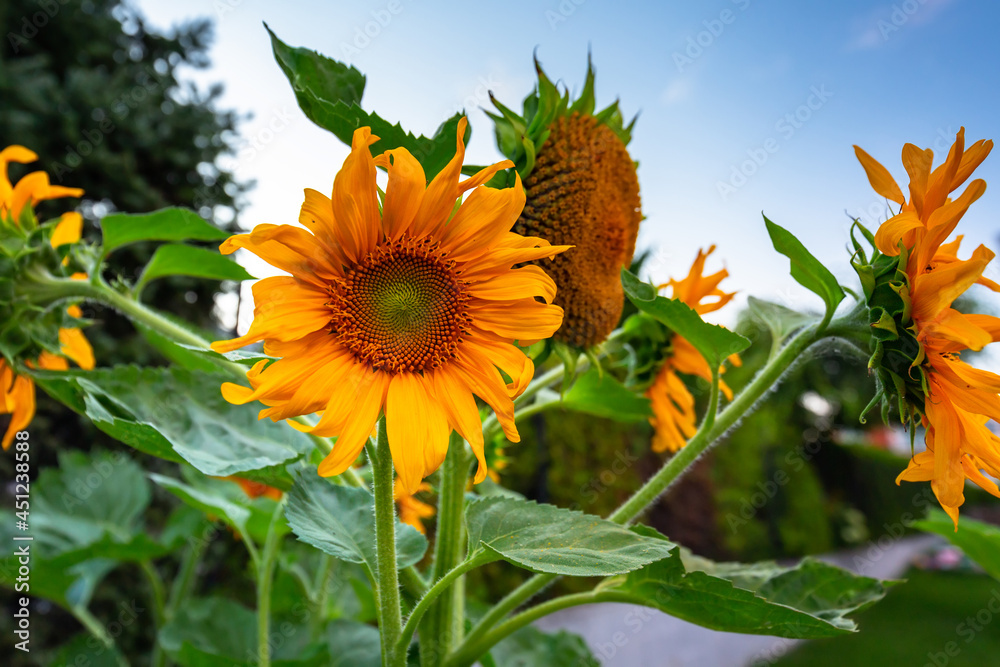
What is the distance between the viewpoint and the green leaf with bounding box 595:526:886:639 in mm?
521

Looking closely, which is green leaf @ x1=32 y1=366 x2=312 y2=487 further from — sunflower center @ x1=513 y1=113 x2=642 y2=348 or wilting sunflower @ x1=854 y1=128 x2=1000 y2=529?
wilting sunflower @ x1=854 y1=128 x2=1000 y2=529

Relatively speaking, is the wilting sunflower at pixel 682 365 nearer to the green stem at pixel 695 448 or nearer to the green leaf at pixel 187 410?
the green stem at pixel 695 448

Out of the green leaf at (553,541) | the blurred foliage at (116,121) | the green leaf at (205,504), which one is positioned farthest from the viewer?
the blurred foliage at (116,121)

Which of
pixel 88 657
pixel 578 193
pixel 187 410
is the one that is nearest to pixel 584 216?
pixel 578 193

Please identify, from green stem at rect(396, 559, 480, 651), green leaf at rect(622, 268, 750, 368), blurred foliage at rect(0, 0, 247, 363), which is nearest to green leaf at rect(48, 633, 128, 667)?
green stem at rect(396, 559, 480, 651)

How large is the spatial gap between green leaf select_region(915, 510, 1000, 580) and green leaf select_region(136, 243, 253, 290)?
983 millimetres

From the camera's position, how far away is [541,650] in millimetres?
957

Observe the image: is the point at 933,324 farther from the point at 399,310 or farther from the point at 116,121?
the point at 116,121

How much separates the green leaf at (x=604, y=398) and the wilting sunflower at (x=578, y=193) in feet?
0.23

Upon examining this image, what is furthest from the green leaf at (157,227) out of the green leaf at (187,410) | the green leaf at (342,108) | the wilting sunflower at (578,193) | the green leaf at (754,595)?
the green leaf at (754,595)

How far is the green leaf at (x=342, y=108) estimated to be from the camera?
1.68 feet

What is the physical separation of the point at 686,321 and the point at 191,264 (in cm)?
62

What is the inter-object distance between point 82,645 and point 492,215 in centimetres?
118

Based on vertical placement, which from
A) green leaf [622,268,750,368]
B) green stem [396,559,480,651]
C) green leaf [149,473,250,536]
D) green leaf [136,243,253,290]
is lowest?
green leaf [149,473,250,536]
